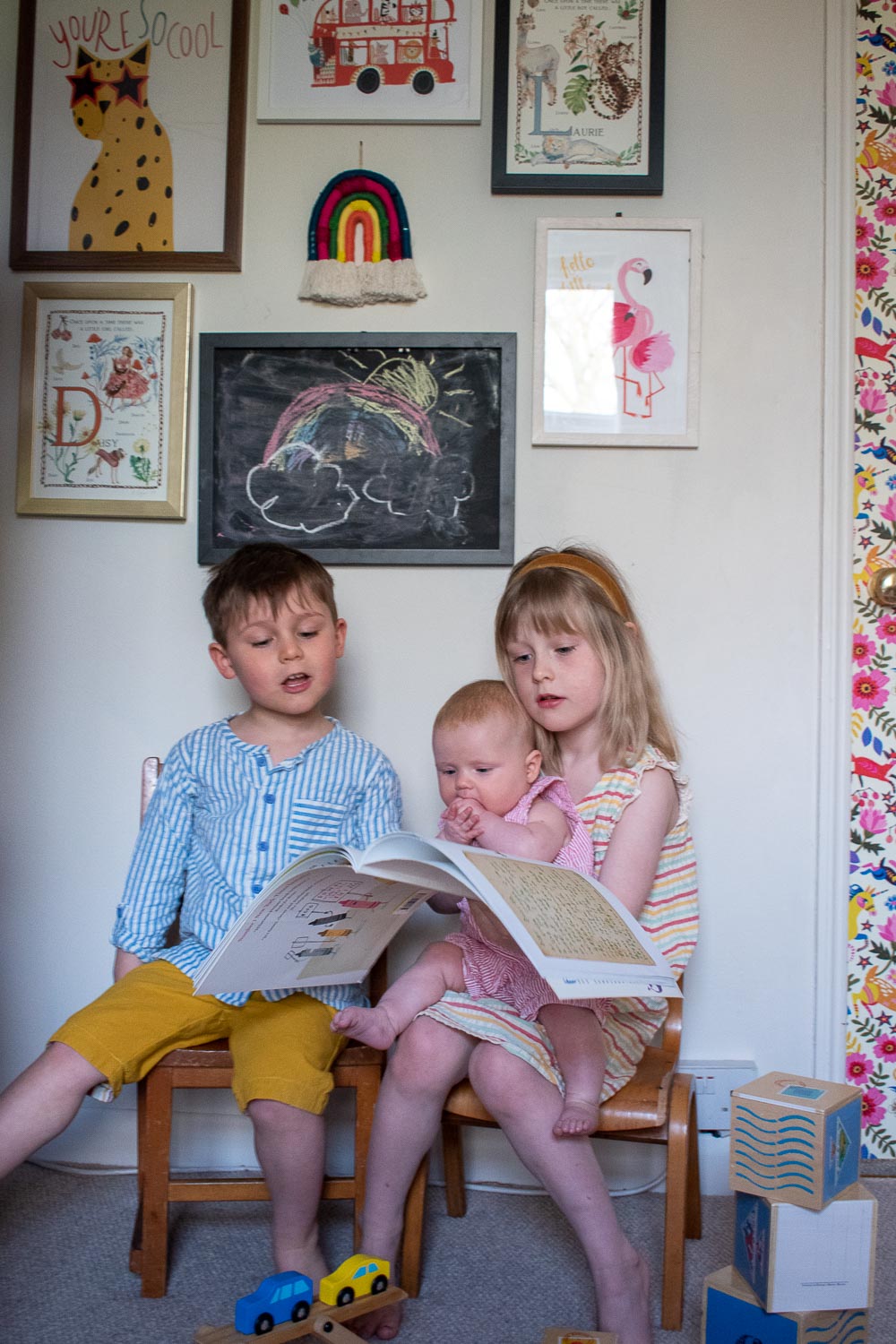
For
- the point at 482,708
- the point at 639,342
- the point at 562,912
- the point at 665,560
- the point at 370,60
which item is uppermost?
the point at 370,60

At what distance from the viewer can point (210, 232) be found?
5.86ft

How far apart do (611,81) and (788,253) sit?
14.9 inches

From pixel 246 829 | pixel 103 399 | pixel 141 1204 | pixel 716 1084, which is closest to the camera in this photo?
pixel 141 1204

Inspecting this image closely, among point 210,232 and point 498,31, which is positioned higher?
point 498,31

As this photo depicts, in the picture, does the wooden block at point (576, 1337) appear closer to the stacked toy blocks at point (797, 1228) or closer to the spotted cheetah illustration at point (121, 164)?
the stacked toy blocks at point (797, 1228)

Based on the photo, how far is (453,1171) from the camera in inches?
63.3

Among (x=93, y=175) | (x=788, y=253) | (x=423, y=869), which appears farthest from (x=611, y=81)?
(x=423, y=869)

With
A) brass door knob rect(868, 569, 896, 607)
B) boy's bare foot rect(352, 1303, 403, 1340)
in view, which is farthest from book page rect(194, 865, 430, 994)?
brass door knob rect(868, 569, 896, 607)

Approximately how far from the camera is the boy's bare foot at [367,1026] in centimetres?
126

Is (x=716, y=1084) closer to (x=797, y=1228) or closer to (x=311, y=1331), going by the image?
(x=797, y=1228)

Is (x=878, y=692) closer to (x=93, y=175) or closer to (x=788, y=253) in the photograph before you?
(x=788, y=253)

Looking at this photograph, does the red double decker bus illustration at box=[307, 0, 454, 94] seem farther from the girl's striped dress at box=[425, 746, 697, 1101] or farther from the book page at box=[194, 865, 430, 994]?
the book page at box=[194, 865, 430, 994]

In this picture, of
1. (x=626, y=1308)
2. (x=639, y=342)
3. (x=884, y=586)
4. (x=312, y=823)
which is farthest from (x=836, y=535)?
(x=626, y=1308)

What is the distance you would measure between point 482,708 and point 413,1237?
2.09 feet
